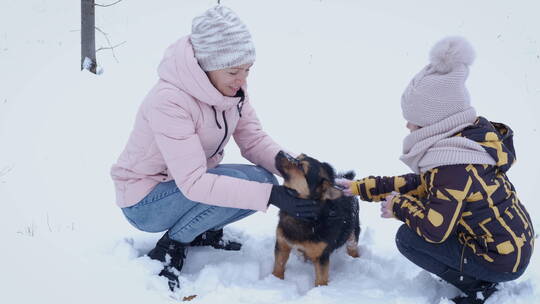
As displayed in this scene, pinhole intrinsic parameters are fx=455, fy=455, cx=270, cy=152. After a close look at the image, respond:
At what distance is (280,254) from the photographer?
305 cm

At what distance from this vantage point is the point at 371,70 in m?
7.59

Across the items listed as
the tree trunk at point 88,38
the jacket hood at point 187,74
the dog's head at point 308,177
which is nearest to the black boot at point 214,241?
the dog's head at point 308,177

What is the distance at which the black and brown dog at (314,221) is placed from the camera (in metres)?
2.82

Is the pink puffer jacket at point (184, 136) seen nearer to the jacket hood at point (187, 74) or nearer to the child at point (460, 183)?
the jacket hood at point (187, 74)

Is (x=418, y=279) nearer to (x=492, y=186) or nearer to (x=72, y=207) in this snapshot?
(x=492, y=186)

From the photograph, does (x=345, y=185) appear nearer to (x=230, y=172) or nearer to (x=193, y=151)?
(x=230, y=172)

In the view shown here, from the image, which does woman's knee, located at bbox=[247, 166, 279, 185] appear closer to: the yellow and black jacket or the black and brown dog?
the black and brown dog

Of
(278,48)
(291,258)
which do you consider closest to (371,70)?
(278,48)

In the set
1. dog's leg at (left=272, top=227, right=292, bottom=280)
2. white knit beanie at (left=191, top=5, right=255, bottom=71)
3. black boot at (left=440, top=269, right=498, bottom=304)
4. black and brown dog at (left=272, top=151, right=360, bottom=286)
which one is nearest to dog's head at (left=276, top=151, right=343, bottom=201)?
black and brown dog at (left=272, top=151, right=360, bottom=286)

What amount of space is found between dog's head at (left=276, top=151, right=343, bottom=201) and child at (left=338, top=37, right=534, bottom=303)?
426 millimetres

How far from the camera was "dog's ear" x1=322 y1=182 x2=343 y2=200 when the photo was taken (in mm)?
2834

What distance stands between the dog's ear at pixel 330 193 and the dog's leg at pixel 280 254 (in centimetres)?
41

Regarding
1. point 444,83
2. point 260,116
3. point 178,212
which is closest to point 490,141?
point 444,83

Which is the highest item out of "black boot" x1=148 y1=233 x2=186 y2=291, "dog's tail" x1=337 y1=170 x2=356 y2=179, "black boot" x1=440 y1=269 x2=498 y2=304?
"dog's tail" x1=337 y1=170 x2=356 y2=179
